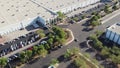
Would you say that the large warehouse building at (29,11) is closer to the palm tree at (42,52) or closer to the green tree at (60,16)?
the green tree at (60,16)

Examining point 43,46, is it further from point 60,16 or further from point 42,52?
point 60,16

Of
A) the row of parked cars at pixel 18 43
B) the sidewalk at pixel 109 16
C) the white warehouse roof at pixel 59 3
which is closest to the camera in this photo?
the row of parked cars at pixel 18 43

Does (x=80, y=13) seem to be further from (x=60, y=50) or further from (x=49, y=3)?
(x=60, y=50)

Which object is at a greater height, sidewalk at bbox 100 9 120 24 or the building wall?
the building wall

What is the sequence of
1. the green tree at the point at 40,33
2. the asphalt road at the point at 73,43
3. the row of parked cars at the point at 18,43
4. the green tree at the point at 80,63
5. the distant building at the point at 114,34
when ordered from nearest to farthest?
1. the green tree at the point at 80,63
2. the asphalt road at the point at 73,43
3. the row of parked cars at the point at 18,43
4. the distant building at the point at 114,34
5. the green tree at the point at 40,33

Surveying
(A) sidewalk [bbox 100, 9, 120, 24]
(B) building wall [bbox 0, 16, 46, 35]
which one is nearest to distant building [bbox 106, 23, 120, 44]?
(A) sidewalk [bbox 100, 9, 120, 24]

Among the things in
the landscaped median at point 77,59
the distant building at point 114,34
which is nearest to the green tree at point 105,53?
the landscaped median at point 77,59

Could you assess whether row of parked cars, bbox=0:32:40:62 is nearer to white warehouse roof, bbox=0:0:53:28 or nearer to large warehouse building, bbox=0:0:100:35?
large warehouse building, bbox=0:0:100:35
